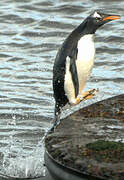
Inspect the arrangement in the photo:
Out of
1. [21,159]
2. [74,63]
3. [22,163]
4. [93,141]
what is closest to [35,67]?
[21,159]

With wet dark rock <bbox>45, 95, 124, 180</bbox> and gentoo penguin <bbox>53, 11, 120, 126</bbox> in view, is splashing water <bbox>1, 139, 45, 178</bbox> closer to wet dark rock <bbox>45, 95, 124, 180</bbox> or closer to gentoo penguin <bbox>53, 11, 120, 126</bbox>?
gentoo penguin <bbox>53, 11, 120, 126</bbox>

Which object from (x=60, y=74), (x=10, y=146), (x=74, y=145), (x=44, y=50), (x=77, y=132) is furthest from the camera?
(x=44, y=50)

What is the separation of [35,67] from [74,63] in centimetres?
374

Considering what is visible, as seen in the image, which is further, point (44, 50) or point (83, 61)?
point (44, 50)

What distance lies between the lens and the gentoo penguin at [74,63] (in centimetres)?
475

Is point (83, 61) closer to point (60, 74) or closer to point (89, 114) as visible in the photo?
point (60, 74)

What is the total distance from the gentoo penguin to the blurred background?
0.55m

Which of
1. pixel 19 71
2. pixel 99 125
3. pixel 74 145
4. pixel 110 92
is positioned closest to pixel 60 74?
pixel 99 125

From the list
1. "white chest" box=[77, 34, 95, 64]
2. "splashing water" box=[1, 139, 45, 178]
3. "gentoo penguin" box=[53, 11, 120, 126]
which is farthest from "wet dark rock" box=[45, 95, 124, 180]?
"splashing water" box=[1, 139, 45, 178]

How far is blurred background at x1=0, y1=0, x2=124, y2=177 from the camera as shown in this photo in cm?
583

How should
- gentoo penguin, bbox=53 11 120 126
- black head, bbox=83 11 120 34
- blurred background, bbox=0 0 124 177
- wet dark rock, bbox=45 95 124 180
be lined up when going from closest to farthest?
wet dark rock, bbox=45 95 124 180
gentoo penguin, bbox=53 11 120 126
black head, bbox=83 11 120 34
blurred background, bbox=0 0 124 177

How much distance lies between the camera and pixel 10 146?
5867mm

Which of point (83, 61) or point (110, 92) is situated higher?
point (83, 61)

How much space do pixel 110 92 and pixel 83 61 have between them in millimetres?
2534
